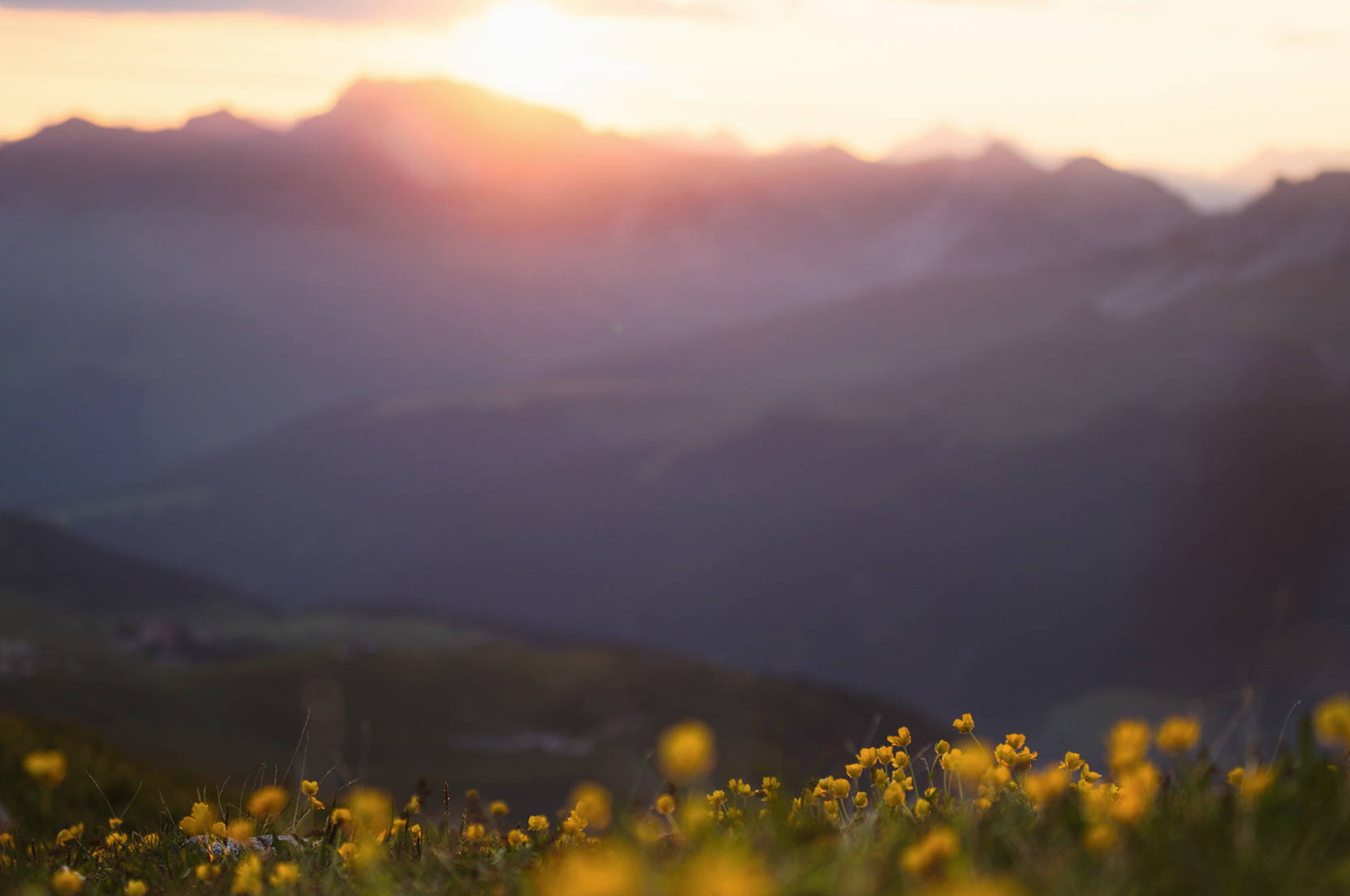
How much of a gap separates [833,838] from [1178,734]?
1464 mm

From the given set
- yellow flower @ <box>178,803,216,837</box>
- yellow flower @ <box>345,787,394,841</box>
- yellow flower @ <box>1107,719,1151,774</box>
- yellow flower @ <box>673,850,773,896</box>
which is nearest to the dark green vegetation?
yellow flower @ <box>345,787,394,841</box>

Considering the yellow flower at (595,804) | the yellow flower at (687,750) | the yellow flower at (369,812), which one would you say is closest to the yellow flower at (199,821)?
the yellow flower at (369,812)

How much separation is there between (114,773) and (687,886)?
13.7m

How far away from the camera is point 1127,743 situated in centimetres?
357

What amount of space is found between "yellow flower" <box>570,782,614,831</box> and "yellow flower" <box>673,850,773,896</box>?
3.27 feet

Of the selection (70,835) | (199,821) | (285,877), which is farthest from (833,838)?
(70,835)

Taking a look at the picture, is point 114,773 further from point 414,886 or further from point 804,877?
point 804,877

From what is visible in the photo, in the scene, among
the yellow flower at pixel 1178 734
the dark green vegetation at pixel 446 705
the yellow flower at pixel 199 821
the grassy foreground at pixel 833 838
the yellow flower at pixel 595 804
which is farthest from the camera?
the dark green vegetation at pixel 446 705

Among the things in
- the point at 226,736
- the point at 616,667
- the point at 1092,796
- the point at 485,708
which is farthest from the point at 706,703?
the point at 1092,796

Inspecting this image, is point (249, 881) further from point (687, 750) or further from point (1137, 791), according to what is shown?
point (1137, 791)

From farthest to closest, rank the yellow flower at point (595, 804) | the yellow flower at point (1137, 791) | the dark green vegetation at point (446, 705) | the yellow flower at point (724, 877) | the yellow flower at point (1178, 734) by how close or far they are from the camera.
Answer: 1. the dark green vegetation at point (446, 705)
2. the yellow flower at point (595, 804)
3. the yellow flower at point (1178, 734)
4. the yellow flower at point (1137, 791)
5. the yellow flower at point (724, 877)

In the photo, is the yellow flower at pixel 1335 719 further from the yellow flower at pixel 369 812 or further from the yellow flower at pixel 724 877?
the yellow flower at pixel 369 812

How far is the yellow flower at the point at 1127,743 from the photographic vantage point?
11.5ft

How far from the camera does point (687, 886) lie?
108 inches
